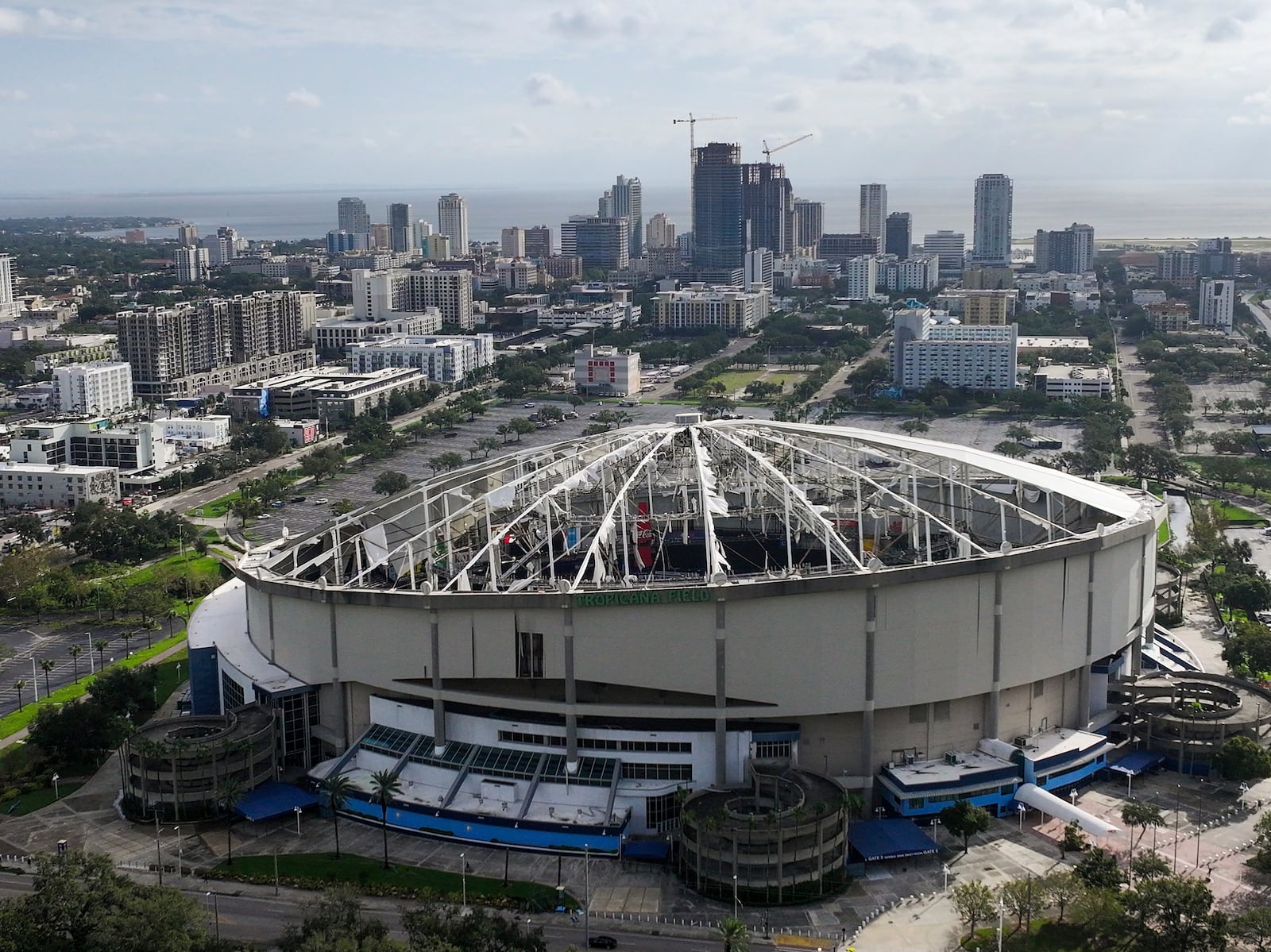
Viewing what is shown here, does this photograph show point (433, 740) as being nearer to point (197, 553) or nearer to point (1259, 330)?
point (197, 553)

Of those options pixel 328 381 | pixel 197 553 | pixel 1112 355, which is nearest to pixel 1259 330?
pixel 1112 355

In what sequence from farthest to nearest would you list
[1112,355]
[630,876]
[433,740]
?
[1112,355] → [433,740] → [630,876]

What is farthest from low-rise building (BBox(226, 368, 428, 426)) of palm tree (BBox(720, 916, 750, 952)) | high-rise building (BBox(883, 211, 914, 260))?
high-rise building (BBox(883, 211, 914, 260))

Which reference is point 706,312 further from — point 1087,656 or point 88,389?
point 1087,656

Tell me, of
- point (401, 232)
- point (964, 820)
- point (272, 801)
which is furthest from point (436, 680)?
point (401, 232)

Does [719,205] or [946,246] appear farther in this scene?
[946,246]

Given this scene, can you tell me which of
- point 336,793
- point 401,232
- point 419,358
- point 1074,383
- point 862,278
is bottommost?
point 336,793

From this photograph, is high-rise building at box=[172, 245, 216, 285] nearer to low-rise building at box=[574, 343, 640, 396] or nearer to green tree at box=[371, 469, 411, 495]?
low-rise building at box=[574, 343, 640, 396]
